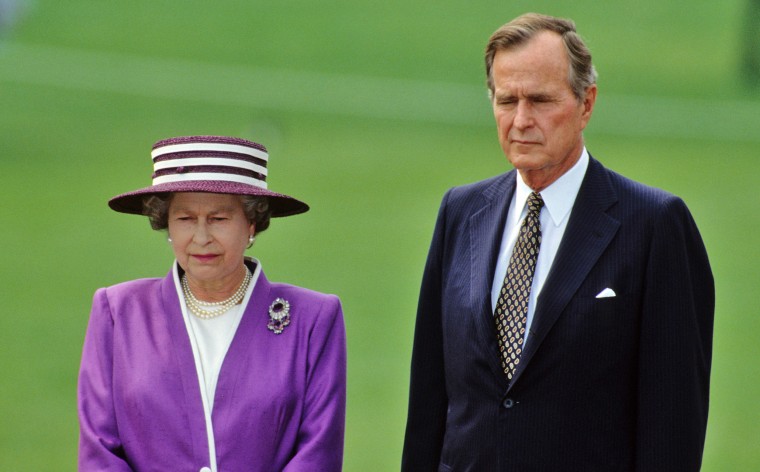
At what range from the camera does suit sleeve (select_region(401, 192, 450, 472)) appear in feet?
12.9

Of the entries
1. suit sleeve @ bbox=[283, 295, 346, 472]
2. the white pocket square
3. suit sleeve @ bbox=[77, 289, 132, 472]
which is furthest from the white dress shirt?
suit sleeve @ bbox=[77, 289, 132, 472]

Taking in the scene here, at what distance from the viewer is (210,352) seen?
3963 mm

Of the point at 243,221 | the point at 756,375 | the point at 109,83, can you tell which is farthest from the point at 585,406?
the point at 109,83

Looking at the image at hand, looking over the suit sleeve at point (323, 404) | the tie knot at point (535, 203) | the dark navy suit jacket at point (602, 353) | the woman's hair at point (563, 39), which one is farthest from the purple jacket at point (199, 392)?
the woman's hair at point (563, 39)

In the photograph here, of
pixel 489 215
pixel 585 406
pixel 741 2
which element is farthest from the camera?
pixel 741 2

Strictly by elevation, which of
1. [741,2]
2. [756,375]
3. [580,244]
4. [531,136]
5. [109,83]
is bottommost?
[756,375]

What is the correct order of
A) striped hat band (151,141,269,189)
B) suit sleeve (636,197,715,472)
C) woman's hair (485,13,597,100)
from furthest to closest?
striped hat band (151,141,269,189) → woman's hair (485,13,597,100) → suit sleeve (636,197,715,472)

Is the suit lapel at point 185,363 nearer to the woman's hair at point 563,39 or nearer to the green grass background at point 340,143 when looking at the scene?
the woman's hair at point 563,39

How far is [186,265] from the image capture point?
12.9ft

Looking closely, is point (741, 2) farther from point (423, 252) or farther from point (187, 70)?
Result: point (423, 252)

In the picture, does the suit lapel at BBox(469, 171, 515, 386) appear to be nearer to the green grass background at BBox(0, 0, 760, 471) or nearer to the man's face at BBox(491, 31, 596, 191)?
the man's face at BBox(491, 31, 596, 191)

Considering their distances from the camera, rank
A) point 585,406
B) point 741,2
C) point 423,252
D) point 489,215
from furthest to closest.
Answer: point 741,2, point 423,252, point 489,215, point 585,406

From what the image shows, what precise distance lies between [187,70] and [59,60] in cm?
164

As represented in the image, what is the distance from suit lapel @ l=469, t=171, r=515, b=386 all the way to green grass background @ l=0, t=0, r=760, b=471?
462cm
